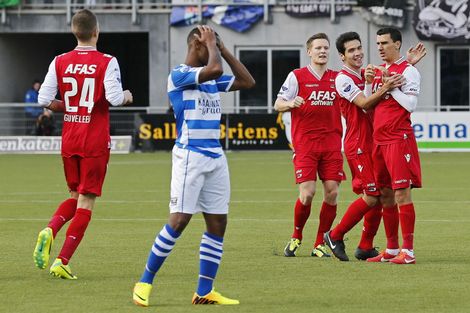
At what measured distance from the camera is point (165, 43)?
4138cm

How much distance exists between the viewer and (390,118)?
11.8 m

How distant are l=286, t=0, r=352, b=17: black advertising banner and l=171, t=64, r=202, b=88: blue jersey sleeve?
3137 cm

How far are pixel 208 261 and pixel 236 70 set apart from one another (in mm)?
1369

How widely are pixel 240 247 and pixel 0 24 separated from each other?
2961 cm

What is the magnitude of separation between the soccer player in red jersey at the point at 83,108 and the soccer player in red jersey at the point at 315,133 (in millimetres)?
2224

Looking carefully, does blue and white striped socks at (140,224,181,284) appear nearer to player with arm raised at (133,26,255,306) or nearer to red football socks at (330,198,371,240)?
player with arm raised at (133,26,255,306)

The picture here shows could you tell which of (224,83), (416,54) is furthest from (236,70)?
(416,54)

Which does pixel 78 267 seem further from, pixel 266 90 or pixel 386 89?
pixel 266 90

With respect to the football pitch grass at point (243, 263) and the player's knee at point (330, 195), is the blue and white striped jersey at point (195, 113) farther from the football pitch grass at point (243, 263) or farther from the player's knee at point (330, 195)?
the player's knee at point (330, 195)

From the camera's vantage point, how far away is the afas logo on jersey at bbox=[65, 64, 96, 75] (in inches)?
426

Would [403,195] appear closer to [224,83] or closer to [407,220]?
[407,220]

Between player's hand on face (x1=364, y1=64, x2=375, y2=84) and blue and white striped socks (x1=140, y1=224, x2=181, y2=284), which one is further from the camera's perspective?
player's hand on face (x1=364, y1=64, x2=375, y2=84)

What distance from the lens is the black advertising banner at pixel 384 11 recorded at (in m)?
39.6

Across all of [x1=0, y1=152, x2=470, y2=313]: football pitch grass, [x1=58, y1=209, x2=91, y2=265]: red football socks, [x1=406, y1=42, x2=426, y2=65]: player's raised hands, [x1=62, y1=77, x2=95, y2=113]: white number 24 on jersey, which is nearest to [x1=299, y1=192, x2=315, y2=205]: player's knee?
[x1=0, y1=152, x2=470, y2=313]: football pitch grass
